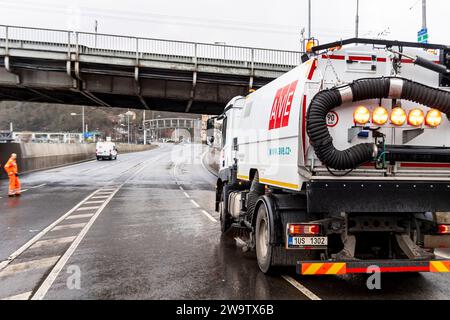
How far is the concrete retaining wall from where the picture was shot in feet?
97.2

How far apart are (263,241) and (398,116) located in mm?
2785

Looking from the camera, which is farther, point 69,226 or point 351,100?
point 69,226

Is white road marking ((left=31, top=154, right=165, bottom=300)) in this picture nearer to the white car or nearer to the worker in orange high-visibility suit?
the worker in orange high-visibility suit

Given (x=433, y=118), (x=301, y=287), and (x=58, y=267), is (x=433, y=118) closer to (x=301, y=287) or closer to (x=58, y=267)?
(x=301, y=287)

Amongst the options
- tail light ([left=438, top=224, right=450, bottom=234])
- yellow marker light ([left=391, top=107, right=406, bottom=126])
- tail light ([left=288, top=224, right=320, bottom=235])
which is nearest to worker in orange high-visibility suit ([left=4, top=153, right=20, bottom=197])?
tail light ([left=288, top=224, right=320, bottom=235])

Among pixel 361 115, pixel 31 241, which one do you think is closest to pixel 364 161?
pixel 361 115

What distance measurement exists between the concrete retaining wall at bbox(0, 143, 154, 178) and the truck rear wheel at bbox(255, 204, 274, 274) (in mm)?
26336

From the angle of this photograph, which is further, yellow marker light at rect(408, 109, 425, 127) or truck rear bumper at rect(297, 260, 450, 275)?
yellow marker light at rect(408, 109, 425, 127)

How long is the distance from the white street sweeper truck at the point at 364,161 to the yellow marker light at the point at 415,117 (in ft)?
0.04

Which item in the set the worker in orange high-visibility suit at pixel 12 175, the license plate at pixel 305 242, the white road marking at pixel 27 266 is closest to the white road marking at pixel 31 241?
the white road marking at pixel 27 266

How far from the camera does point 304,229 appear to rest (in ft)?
17.8

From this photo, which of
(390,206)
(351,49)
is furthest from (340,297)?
(351,49)

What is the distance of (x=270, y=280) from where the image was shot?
603 centimetres

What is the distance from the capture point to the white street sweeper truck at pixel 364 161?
520 centimetres
